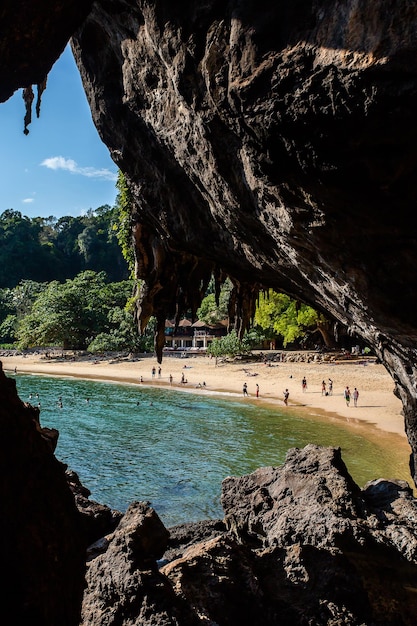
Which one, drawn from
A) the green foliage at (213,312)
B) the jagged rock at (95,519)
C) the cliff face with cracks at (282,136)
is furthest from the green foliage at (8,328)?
the cliff face with cracks at (282,136)

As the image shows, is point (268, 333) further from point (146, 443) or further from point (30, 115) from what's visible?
point (30, 115)

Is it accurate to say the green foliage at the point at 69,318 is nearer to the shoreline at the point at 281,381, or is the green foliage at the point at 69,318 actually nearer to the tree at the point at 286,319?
the shoreline at the point at 281,381

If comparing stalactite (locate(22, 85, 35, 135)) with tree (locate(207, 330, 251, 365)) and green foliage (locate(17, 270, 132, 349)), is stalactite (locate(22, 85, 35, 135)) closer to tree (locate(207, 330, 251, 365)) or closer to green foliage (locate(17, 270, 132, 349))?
tree (locate(207, 330, 251, 365))

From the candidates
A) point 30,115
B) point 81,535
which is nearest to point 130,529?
point 81,535

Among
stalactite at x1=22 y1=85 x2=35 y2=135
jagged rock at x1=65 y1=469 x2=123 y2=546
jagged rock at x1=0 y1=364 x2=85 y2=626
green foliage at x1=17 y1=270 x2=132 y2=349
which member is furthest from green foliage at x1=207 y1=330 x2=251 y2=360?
jagged rock at x1=0 y1=364 x2=85 y2=626

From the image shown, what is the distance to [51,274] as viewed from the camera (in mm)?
77875

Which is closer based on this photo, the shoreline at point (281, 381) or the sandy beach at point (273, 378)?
the shoreline at point (281, 381)

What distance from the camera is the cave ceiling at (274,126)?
2.84 m

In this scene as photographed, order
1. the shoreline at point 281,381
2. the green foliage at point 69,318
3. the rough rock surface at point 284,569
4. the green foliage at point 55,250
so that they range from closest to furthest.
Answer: the rough rock surface at point 284,569 < the shoreline at point 281,381 < the green foliage at point 69,318 < the green foliage at point 55,250

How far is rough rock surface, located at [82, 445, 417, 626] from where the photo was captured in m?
4.10

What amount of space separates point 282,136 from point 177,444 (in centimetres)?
1674

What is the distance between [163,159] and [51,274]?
253 feet

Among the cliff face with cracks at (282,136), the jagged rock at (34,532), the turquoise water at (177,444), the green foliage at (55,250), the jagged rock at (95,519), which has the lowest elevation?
the turquoise water at (177,444)

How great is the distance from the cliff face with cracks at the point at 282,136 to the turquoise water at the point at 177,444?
755 centimetres
